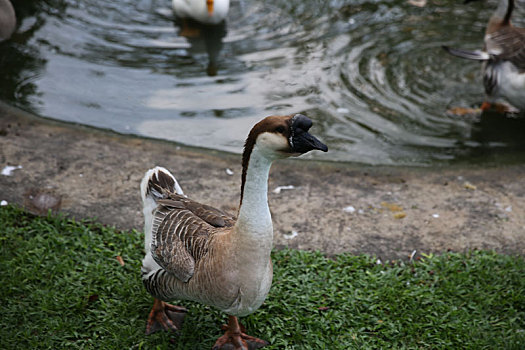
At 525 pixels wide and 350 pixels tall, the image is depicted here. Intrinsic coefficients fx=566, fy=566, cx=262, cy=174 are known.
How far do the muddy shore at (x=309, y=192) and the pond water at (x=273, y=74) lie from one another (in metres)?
0.53

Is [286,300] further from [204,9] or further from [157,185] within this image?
[204,9]

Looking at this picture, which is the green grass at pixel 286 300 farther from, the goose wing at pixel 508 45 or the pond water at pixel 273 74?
the goose wing at pixel 508 45

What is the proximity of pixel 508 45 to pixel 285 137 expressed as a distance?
444cm

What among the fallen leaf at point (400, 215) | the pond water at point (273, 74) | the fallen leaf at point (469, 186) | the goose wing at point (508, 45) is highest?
the goose wing at point (508, 45)

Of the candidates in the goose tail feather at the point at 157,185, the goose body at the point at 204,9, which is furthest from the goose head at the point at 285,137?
the goose body at the point at 204,9

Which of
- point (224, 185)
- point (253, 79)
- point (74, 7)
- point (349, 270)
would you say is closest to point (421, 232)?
point (349, 270)

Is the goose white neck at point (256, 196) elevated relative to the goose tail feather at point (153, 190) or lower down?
elevated

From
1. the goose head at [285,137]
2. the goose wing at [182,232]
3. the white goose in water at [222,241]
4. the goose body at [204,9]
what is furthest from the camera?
the goose body at [204,9]

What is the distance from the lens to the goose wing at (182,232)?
10.00 ft

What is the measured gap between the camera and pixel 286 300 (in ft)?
12.0

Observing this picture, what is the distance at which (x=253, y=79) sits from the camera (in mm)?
6652

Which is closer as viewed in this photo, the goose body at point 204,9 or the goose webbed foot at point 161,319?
the goose webbed foot at point 161,319

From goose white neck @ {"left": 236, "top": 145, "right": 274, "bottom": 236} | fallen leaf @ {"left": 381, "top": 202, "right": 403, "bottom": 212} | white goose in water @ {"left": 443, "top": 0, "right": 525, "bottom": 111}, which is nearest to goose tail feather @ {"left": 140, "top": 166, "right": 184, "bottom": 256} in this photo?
goose white neck @ {"left": 236, "top": 145, "right": 274, "bottom": 236}

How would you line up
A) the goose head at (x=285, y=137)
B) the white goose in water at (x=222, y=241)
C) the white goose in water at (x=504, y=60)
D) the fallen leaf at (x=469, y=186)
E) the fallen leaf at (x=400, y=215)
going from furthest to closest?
1. the white goose in water at (x=504, y=60)
2. the fallen leaf at (x=469, y=186)
3. the fallen leaf at (x=400, y=215)
4. the white goose in water at (x=222, y=241)
5. the goose head at (x=285, y=137)
